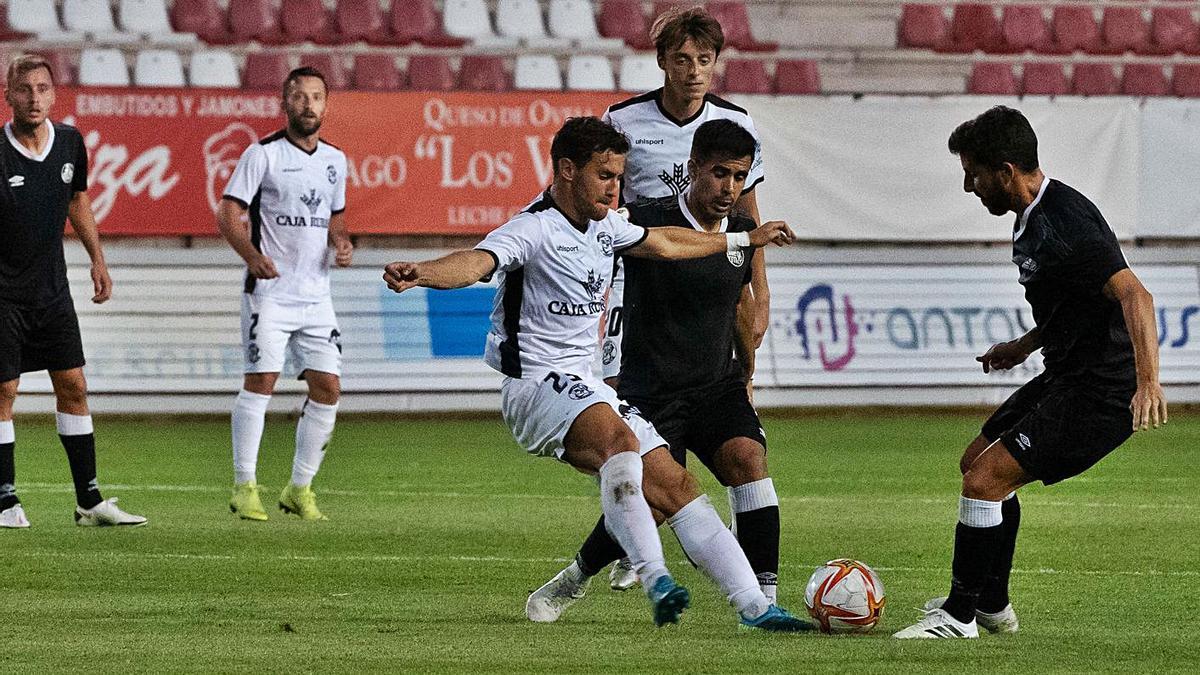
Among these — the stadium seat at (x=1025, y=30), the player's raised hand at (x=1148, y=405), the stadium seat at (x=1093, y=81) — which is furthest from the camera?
the stadium seat at (x=1025, y=30)

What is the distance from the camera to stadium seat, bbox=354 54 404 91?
1761 centimetres

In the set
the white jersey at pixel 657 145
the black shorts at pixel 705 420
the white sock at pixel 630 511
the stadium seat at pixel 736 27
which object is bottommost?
the white sock at pixel 630 511

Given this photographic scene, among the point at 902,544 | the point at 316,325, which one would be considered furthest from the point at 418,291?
the point at 902,544

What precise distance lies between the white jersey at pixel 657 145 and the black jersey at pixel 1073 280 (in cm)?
154

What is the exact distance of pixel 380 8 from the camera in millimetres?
18891

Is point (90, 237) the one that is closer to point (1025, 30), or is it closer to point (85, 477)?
point (85, 477)

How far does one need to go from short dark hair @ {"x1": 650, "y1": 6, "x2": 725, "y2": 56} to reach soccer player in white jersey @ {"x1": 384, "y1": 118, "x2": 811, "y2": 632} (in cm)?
98

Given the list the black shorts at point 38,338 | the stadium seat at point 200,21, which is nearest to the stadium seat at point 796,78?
the stadium seat at point 200,21

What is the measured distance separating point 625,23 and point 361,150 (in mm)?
4038

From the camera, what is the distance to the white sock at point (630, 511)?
5648mm

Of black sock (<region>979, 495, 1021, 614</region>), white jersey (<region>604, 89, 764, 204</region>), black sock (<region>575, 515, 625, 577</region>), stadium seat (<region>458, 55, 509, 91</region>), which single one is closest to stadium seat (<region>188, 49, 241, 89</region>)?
stadium seat (<region>458, 55, 509, 91</region>)

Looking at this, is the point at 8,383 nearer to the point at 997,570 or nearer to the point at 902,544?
the point at 902,544

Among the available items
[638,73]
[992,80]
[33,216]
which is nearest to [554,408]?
[33,216]

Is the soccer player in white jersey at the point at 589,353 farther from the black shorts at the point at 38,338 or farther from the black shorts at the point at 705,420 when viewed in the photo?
the black shorts at the point at 38,338
